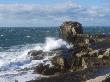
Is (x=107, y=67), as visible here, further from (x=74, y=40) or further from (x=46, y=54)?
(x=74, y=40)

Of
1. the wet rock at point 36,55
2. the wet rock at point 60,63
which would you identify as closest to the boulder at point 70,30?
the wet rock at point 36,55

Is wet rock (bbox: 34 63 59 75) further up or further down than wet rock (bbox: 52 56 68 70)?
further down

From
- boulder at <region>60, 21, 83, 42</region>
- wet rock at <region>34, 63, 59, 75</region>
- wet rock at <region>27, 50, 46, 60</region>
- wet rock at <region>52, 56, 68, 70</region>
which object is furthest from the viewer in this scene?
boulder at <region>60, 21, 83, 42</region>

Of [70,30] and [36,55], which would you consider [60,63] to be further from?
[70,30]

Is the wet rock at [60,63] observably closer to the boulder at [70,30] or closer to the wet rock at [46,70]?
the wet rock at [46,70]

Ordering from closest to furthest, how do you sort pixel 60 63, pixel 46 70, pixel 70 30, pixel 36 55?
pixel 46 70 → pixel 60 63 → pixel 36 55 → pixel 70 30

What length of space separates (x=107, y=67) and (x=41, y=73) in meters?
7.35

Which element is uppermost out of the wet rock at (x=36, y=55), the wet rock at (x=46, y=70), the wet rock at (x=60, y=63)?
the wet rock at (x=60, y=63)

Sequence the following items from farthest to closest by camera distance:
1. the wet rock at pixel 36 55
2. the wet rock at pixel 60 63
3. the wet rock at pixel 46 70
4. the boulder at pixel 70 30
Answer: the boulder at pixel 70 30
the wet rock at pixel 36 55
the wet rock at pixel 60 63
the wet rock at pixel 46 70

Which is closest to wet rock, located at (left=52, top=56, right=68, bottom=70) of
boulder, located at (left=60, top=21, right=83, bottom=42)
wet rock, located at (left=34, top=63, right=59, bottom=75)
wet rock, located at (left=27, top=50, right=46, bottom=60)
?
wet rock, located at (left=34, top=63, right=59, bottom=75)

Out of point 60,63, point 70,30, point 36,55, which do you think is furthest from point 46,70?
point 70,30

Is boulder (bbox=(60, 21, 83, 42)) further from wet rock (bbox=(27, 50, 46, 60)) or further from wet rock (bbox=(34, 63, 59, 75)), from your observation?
wet rock (bbox=(34, 63, 59, 75))

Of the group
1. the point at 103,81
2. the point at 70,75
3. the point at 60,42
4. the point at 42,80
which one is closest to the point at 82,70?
the point at 70,75

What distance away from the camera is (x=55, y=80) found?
38.4 meters
